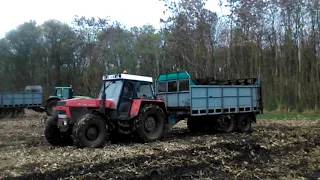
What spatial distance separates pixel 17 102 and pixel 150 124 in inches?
628

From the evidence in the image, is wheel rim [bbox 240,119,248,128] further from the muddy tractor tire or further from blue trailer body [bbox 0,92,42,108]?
blue trailer body [bbox 0,92,42,108]

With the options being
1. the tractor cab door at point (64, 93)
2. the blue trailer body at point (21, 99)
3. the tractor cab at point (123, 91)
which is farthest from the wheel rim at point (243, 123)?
the blue trailer body at point (21, 99)

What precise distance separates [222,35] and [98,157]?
21799mm

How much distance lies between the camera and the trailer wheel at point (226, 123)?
502 inches

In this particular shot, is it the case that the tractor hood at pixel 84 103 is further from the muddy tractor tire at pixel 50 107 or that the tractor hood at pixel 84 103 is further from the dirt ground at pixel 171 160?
the muddy tractor tire at pixel 50 107

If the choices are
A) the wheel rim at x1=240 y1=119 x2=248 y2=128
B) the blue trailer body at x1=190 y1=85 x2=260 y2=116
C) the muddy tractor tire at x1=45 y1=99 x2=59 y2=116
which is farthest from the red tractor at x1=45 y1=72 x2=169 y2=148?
the muddy tractor tire at x1=45 y1=99 x2=59 y2=116

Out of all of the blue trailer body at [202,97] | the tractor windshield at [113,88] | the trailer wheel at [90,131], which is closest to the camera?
the trailer wheel at [90,131]

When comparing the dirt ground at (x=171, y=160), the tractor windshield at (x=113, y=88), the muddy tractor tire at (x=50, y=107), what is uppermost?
the tractor windshield at (x=113, y=88)

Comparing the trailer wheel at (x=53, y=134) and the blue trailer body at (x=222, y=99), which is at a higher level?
the blue trailer body at (x=222, y=99)

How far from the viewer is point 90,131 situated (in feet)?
30.6

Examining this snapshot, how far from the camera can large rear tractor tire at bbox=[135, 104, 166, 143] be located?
10.2 meters

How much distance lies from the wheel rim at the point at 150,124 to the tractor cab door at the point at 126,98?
644mm

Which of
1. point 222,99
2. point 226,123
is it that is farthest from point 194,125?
point 222,99

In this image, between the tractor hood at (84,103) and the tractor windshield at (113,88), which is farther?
the tractor windshield at (113,88)
